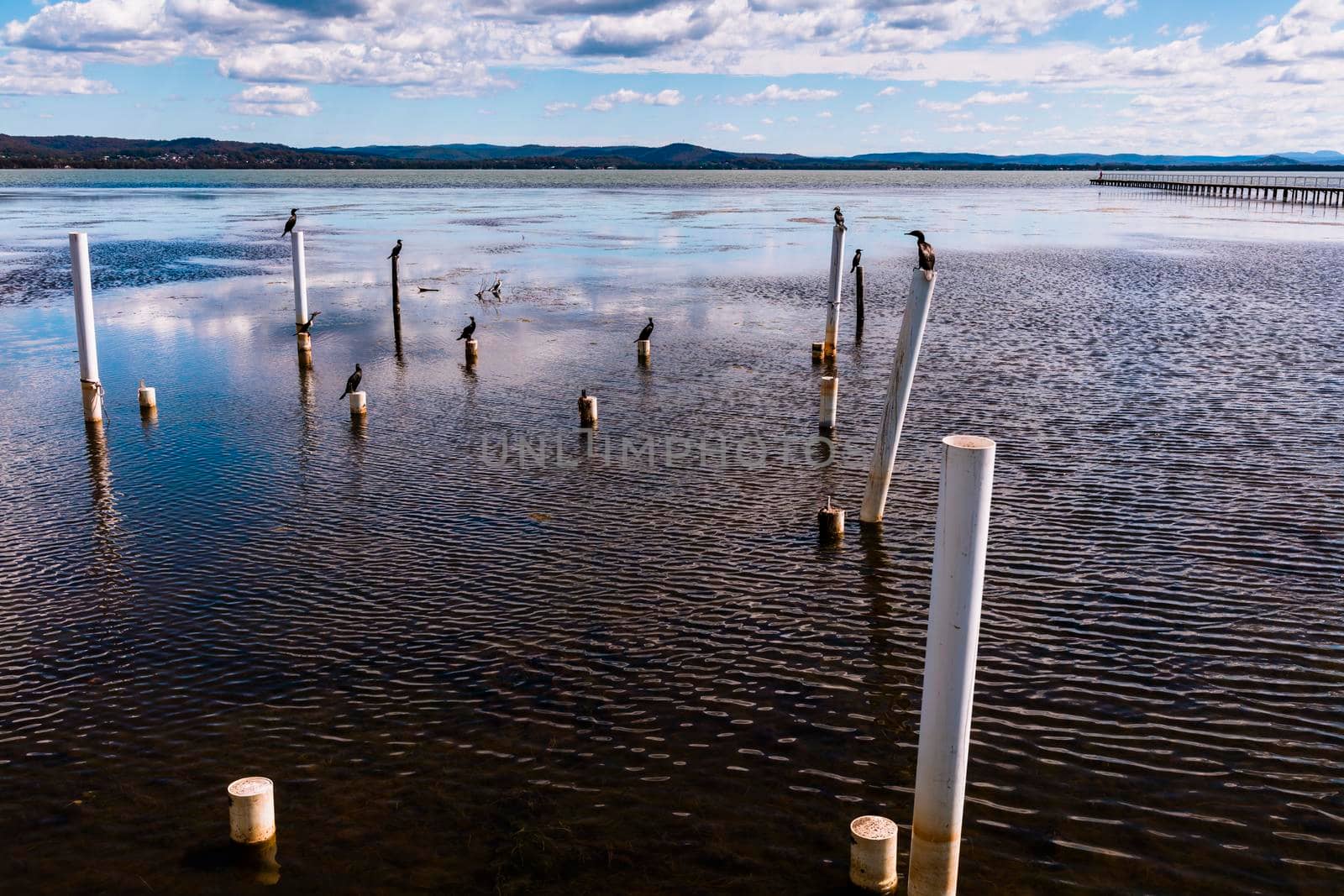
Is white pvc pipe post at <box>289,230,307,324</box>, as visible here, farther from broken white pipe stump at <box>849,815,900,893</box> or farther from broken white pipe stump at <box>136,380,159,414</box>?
broken white pipe stump at <box>849,815,900,893</box>

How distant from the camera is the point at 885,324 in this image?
3419cm

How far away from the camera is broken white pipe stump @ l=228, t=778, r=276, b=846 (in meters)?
7.78

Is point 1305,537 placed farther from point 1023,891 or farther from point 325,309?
point 325,309

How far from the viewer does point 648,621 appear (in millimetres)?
11977


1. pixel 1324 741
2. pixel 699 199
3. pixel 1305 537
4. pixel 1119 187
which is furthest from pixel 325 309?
pixel 1119 187

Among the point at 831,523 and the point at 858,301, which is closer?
the point at 831,523

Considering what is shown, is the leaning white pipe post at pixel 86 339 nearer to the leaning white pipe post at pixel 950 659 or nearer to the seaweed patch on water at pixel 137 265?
the leaning white pipe post at pixel 950 659

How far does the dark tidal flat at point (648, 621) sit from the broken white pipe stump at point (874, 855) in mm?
240

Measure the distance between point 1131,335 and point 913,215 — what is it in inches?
2856

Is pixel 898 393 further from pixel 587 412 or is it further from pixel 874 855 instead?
pixel 874 855

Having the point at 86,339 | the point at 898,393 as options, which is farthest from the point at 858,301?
the point at 86,339

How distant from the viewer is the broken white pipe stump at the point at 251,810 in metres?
7.78

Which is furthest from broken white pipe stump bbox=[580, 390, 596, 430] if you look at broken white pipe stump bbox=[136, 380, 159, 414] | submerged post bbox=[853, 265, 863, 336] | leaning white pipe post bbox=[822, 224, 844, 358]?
submerged post bbox=[853, 265, 863, 336]

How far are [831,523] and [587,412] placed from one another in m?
7.51
